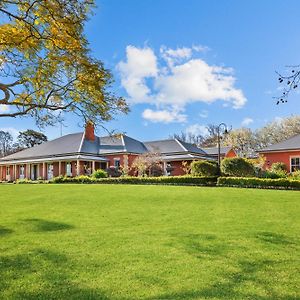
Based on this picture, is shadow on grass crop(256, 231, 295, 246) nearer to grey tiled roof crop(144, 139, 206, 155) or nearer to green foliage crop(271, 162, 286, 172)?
green foliage crop(271, 162, 286, 172)

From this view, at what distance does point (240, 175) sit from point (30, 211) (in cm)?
1517

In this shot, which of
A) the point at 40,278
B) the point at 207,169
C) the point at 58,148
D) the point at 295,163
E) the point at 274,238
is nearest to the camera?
the point at 40,278

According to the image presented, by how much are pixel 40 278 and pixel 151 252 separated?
2.10 meters

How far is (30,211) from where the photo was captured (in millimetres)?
11500

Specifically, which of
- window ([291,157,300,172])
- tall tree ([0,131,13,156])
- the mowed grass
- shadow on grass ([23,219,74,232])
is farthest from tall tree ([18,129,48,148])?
shadow on grass ([23,219,74,232])

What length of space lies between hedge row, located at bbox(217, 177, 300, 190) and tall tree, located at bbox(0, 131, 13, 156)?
168ft

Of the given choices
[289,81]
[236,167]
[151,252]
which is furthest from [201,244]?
[236,167]

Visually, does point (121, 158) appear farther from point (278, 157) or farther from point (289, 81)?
point (289, 81)

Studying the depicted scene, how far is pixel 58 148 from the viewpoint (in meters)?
40.0

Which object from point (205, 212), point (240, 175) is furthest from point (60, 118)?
point (240, 175)

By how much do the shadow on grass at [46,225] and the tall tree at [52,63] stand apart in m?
2.77

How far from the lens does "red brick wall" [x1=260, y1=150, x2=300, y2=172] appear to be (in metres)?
29.6

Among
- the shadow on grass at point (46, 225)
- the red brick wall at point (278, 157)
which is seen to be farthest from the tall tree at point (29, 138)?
the shadow on grass at point (46, 225)

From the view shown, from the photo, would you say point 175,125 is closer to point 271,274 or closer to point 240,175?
point 240,175
